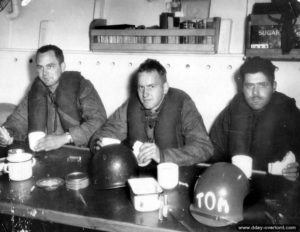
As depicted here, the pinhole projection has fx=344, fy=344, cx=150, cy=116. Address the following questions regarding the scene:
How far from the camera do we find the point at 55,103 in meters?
3.46

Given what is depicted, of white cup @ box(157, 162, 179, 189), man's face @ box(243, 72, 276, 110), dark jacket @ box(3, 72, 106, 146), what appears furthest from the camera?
dark jacket @ box(3, 72, 106, 146)

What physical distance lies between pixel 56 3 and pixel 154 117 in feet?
8.06

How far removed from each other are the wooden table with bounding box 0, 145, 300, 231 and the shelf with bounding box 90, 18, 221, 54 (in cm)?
178

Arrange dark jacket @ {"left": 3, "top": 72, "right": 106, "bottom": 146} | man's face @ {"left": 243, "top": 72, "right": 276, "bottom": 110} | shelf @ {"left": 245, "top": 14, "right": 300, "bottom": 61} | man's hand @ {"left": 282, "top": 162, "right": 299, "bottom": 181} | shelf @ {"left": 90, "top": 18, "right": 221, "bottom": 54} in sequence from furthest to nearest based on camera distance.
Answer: shelf @ {"left": 90, "top": 18, "right": 221, "bottom": 54} < dark jacket @ {"left": 3, "top": 72, "right": 106, "bottom": 146} < shelf @ {"left": 245, "top": 14, "right": 300, "bottom": 61} < man's face @ {"left": 243, "top": 72, "right": 276, "bottom": 110} < man's hand @ {"left": 282, "top": 162, "right": 299, "bottom": 181}

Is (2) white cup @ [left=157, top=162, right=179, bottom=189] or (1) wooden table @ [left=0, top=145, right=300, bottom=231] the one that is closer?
(1) wooden table @ [left=0, top=145, right=300, bottom=231]

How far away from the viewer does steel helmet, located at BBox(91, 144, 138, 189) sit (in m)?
1.90

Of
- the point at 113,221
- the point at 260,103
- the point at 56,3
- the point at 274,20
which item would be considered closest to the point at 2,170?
the point at 113,221

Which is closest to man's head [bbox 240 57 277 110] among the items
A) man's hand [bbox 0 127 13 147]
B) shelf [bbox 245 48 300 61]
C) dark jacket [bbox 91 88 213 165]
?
shelf [bbox 245 48 300 61]

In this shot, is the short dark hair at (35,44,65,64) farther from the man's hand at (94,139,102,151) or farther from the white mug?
the white mug

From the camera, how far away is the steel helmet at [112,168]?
1.90 metres

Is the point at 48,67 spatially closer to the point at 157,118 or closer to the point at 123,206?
the point at 157,118

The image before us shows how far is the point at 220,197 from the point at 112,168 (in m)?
0.62

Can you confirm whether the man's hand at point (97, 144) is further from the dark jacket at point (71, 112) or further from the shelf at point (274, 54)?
the shelf at point (274, 54)

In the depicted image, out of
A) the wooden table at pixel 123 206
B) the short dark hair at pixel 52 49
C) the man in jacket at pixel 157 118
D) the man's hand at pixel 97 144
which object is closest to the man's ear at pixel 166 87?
the man in jacket at pixel 157 118
